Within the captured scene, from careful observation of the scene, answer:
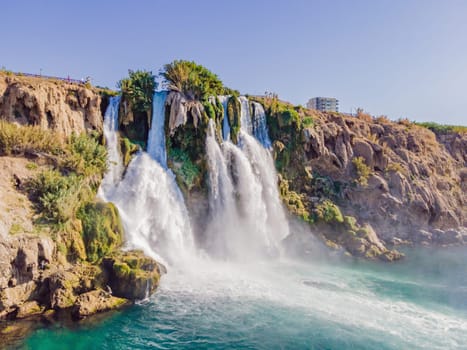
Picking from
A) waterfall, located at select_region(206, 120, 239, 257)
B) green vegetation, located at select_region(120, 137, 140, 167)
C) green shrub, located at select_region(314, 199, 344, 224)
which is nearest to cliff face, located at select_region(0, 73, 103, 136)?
green vegetation, located at select_region(120, 137, 140, 167)

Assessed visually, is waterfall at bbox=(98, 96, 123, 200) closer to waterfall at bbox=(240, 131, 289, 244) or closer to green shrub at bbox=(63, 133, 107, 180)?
green shrub at bbox=(63, 133, 107, 180)

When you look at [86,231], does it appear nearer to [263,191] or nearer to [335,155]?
[263,191]

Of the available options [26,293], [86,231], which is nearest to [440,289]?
[86,231]

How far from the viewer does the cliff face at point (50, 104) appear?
18250 mm

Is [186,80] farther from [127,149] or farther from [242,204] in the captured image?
[242,204]

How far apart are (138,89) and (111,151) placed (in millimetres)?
4993

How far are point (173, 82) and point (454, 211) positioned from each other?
29698 mm

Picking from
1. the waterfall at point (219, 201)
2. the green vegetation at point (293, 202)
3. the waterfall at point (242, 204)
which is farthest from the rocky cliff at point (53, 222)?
the green vegetation at point (293, 202)

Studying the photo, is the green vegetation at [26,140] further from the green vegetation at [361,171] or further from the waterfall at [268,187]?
the green vegetation at [361,171]

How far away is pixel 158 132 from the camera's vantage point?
73.4 feet

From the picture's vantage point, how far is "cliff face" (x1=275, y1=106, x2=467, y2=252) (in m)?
28.1

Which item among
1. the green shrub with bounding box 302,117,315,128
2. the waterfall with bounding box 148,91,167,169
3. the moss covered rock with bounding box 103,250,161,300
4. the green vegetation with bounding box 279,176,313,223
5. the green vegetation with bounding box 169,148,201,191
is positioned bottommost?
the moss covered rock with bounding box 103,250,161,300

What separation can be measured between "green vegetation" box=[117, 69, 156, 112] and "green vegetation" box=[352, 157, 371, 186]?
18.9 metres

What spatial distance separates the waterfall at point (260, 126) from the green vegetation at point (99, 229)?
1391cm
